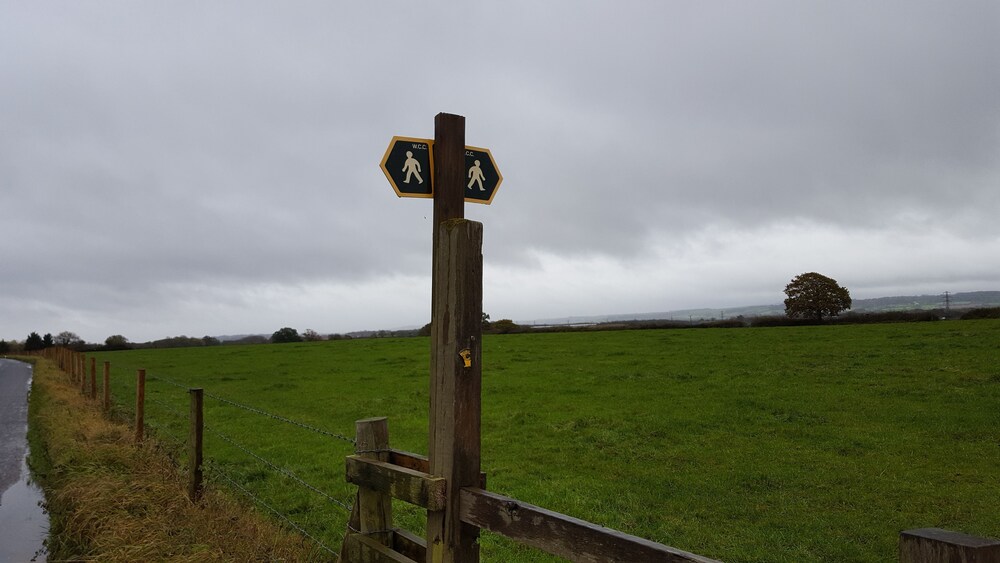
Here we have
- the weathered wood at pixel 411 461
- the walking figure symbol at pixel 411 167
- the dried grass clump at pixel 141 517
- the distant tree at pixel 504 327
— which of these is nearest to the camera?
the walking figure symbol at pixel 411 167

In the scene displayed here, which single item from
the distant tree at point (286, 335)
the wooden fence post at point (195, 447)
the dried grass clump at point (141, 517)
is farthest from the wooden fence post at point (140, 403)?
the distant tree at point (286, 335)

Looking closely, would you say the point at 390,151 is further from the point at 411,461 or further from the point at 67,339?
the point at 67,339

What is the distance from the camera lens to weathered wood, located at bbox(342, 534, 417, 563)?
180 inches

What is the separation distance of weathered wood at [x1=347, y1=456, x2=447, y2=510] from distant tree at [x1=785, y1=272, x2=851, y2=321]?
1889 inches

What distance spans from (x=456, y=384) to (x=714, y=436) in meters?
11.2

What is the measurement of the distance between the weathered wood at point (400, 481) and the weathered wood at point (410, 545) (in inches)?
17.9

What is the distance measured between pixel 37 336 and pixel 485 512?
111m

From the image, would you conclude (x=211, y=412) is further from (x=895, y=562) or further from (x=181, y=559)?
(x=895, y=562)

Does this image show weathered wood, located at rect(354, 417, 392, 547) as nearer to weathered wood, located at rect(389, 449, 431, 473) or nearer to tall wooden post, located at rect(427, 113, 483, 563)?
weathered wood, located at rect(389, 449, 431, 473)

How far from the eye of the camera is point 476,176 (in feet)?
14.5

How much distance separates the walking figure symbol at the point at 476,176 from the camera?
14.4 ft

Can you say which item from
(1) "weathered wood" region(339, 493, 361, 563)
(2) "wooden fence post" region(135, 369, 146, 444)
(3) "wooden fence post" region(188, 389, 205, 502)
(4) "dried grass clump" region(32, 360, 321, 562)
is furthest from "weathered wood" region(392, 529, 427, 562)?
(2) "wooden fence post" region(135, 369, 146, 444)

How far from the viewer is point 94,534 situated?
6.54 meters

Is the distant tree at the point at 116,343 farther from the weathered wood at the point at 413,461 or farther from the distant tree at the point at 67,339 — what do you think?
the weathered wood at the point at 413,461
